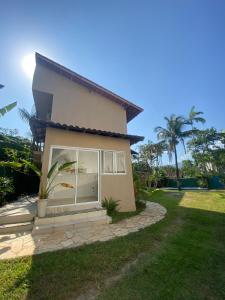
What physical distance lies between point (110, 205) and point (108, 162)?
246 centimetres

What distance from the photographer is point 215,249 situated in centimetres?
472

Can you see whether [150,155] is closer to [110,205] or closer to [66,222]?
[110,205]

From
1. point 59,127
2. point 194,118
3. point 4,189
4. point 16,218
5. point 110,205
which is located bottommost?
point 16,218

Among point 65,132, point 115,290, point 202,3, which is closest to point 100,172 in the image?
point 65,132

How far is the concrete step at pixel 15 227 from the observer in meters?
5.90

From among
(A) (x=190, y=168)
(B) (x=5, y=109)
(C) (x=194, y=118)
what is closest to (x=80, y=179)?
(B) (x=5, y=109)

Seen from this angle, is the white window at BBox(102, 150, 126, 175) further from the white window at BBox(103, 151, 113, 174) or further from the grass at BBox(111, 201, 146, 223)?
the grass at BBox(111, 201, 146, 223)

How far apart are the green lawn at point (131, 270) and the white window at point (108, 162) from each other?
4.03 metres

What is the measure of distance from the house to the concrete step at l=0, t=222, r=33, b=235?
1096 mm

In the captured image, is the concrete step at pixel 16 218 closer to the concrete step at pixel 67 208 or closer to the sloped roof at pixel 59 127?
the concrete step at pixel 67 208

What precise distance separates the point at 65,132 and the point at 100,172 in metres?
2.94

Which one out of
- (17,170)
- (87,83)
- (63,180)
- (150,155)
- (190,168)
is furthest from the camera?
(150,155)

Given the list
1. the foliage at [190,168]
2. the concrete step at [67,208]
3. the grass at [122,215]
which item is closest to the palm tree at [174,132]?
the foliage at [190,168]

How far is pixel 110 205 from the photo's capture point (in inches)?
326
